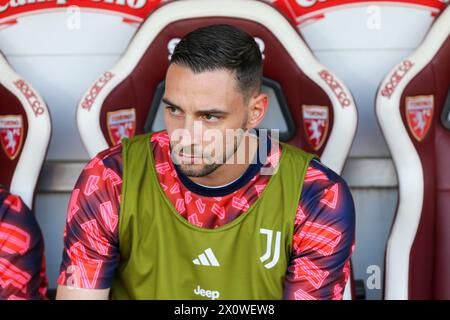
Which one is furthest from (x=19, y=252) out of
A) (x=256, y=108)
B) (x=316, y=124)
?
(x=316, y=124)

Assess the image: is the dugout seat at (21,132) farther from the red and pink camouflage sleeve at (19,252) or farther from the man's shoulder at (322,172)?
the man's shoulder at (322,172)

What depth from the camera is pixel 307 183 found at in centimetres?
142

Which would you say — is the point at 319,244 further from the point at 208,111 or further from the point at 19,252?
the point at 19,252

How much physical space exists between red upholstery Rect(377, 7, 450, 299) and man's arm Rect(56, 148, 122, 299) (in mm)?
676

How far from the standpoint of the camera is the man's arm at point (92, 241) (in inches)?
54.4

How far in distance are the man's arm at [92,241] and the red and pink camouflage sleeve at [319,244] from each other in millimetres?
342

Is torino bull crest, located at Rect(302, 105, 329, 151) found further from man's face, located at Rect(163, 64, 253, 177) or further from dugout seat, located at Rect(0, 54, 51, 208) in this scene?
dugout seat, located at Rect(0, 54, 51, 208)

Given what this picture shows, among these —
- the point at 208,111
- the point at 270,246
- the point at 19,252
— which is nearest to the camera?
the point at 208,111

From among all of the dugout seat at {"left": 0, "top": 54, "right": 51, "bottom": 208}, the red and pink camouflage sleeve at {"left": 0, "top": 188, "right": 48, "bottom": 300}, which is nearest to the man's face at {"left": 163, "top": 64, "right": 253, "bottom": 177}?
the red and pink camouflage sleeve at {"left": 0, "top": 188, "right": 48, "bottom": 300}

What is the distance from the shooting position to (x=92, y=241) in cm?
139

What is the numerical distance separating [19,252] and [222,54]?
60cm

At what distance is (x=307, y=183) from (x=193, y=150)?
252 millimetres

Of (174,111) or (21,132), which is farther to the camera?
(21,132)

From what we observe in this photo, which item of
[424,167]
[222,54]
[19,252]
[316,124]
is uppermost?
[222,54]
